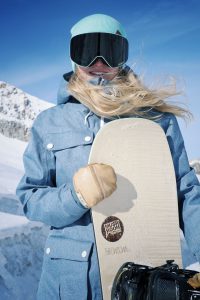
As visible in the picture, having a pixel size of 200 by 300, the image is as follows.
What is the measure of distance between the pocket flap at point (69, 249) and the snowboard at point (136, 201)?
0.22 ft

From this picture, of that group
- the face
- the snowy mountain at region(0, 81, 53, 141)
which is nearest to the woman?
the face

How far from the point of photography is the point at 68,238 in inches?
74.5

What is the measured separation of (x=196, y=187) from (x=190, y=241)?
0.27 metres

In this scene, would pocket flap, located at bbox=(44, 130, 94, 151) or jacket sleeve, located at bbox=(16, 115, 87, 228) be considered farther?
pocket flap, located at bbox=(44, 130, 94, 151)

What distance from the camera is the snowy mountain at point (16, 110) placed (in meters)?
19.0

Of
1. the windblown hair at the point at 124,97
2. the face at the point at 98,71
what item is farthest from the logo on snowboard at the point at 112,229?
the face at the point at 98,71

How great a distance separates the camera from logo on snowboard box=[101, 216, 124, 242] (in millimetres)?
1880

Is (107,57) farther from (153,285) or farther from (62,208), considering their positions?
(153,285)

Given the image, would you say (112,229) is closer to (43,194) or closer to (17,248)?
(43,194)

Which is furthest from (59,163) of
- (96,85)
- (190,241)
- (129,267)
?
(190,241)

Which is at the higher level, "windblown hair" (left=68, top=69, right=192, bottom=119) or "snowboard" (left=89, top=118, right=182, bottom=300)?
"windblown hair" (left=68, top=69, right=192, bottom=119)

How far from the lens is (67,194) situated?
1.80 m

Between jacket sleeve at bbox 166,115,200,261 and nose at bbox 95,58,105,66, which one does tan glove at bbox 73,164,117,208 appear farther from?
nose at bbox 95,58,105,66

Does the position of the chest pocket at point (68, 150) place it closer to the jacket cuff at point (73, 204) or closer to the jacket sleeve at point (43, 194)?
the jacket sleeve at point (43, 194)
